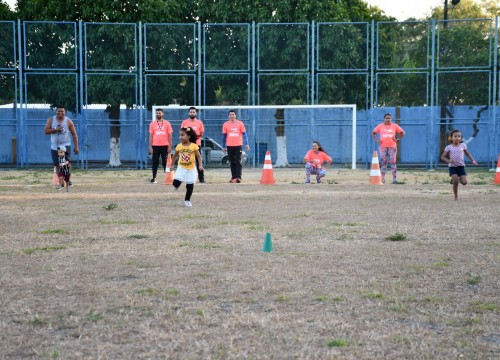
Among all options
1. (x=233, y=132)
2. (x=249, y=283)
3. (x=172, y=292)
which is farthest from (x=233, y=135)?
(x=172, y=292)

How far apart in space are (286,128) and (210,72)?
3565 millimetres

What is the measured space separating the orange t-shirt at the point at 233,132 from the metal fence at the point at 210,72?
11.3 m

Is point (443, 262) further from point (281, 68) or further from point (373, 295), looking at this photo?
point (281, 68)

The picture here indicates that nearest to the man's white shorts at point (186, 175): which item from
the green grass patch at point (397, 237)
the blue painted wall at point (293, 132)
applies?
the green grass patch at point (397, 237)

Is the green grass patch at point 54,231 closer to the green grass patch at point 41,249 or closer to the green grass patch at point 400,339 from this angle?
the green grass patch at point 41,249

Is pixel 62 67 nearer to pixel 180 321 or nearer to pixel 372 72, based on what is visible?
pixel 372 72

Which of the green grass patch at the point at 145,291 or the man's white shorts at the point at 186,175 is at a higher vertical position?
the man's white shorts at the point at 186,175

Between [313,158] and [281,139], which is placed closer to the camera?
[313,158]

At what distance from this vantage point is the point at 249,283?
24.0ft

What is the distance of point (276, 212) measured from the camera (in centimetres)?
1395

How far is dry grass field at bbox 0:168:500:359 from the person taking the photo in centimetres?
531

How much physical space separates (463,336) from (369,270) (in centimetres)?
256

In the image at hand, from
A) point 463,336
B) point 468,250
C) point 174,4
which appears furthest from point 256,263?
point 174,4

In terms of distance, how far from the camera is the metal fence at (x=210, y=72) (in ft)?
111
